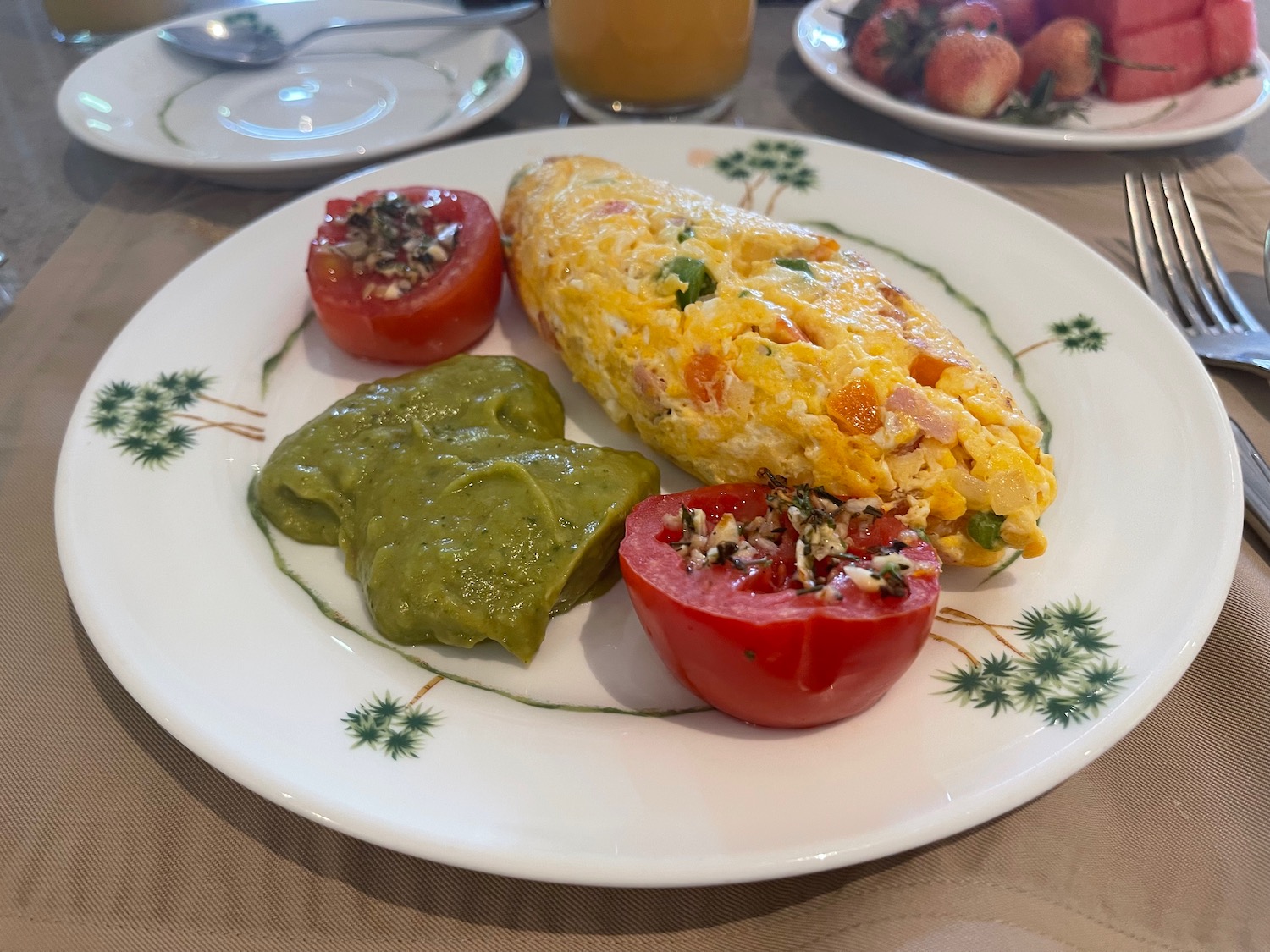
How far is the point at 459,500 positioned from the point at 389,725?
0.53 meters

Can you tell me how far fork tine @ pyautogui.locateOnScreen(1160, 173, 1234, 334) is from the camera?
2666mm

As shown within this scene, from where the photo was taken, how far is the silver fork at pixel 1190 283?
2518 millimetres

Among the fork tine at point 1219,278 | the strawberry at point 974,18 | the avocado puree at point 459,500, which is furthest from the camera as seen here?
the strawberry at point 974,18

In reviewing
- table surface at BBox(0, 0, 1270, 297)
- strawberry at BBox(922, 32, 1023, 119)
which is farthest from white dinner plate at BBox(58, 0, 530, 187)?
strawberry at BBox(922, 32, 1023, 119)

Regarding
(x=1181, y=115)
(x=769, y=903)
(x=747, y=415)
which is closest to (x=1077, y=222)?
(x=1181, y=115)

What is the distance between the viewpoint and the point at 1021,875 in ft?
5.17

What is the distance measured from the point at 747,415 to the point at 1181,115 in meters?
2.81

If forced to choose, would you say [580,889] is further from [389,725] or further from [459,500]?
[459,500]

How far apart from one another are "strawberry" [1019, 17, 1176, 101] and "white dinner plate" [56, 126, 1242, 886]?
53.8 inches

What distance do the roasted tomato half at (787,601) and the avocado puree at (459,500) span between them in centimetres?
20

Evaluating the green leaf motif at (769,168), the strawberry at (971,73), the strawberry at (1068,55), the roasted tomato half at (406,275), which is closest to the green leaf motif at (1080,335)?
the green leaf motif at (769,168)

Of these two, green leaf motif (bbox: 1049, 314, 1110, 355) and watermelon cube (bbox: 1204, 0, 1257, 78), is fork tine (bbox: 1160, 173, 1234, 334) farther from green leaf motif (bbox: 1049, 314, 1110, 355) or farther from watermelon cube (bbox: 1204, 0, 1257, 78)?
watermelon cube (bbox: 1204, 0, 1257, 78)

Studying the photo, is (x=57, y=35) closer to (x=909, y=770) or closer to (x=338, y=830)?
(x=338, y=830)

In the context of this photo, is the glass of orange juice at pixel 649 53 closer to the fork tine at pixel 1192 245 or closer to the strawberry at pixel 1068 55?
the strawberry at pixel 1068 55
